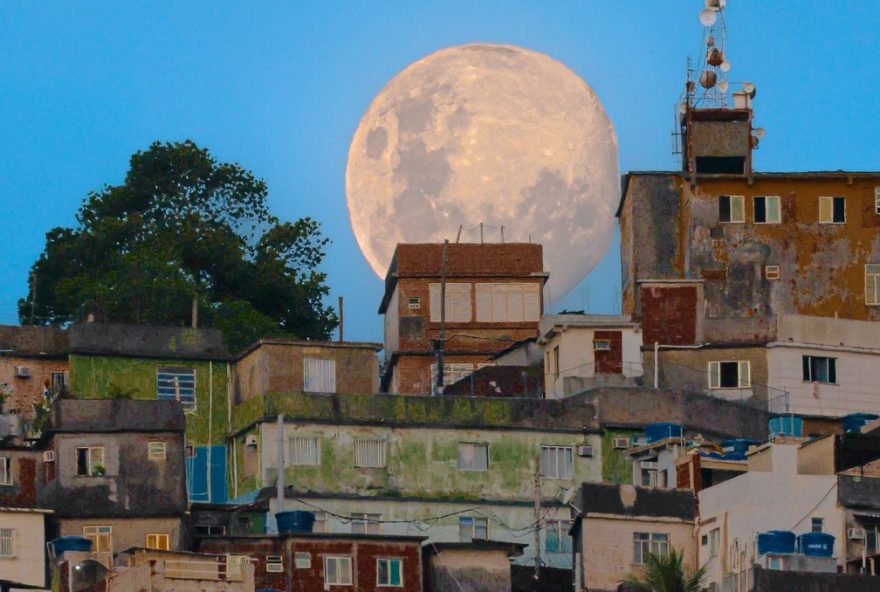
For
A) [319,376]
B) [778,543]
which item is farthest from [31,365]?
[778,543]

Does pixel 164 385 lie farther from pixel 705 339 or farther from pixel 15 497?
pixel 705 339

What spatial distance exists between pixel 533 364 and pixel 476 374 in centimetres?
316

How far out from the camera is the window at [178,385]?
85562 mm

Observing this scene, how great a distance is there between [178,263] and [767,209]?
23666 mm

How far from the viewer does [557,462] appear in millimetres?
82062

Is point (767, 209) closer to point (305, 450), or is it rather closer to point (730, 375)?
point (730, 375)

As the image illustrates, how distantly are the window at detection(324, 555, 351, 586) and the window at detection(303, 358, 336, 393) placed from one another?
522 inches

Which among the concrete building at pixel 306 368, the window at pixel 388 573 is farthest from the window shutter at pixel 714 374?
the window at pixel 388 573

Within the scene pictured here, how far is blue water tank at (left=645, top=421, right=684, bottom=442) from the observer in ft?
258

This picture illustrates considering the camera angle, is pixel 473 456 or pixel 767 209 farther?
pixel 767 209

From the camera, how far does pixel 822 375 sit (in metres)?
87.4

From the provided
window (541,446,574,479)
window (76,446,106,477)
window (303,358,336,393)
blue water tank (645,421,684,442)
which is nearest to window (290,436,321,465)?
window (303,358,336,393)

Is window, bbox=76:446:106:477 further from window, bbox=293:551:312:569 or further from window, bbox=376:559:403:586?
window, bbox=376:559:403:586

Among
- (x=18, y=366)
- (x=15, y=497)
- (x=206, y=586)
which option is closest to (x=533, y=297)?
(x=18, y=366)
